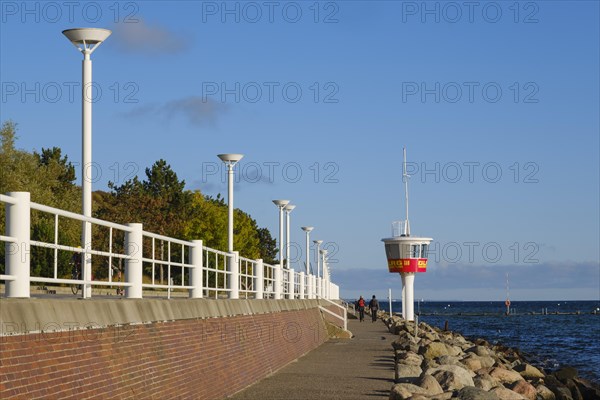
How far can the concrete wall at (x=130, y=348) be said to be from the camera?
942cm

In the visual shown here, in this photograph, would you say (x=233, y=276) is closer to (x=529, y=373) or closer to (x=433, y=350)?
(x=433, y=350)

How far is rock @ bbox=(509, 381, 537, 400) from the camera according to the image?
76.9ft

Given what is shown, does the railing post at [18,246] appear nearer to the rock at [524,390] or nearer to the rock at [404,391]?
the rock at [404,391]

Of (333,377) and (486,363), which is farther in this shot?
(486,363)

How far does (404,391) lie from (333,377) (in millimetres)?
4667

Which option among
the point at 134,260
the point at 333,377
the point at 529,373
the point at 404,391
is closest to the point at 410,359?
the point at 333,377

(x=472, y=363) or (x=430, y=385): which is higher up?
(x=430, y=385)

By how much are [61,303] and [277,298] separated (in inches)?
698

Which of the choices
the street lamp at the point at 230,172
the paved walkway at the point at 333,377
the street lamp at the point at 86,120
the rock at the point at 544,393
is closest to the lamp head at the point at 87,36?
the street lamp at the point at 86,120

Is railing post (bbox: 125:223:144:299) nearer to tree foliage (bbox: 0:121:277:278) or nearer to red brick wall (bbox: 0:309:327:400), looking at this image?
red brick wall (bbox: 0:309:327:400)

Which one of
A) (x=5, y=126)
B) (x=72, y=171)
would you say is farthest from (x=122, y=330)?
(x=72, y=171)

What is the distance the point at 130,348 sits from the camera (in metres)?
12.7

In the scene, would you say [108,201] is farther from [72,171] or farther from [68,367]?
[68,367]

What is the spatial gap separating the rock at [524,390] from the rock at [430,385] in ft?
15.8
